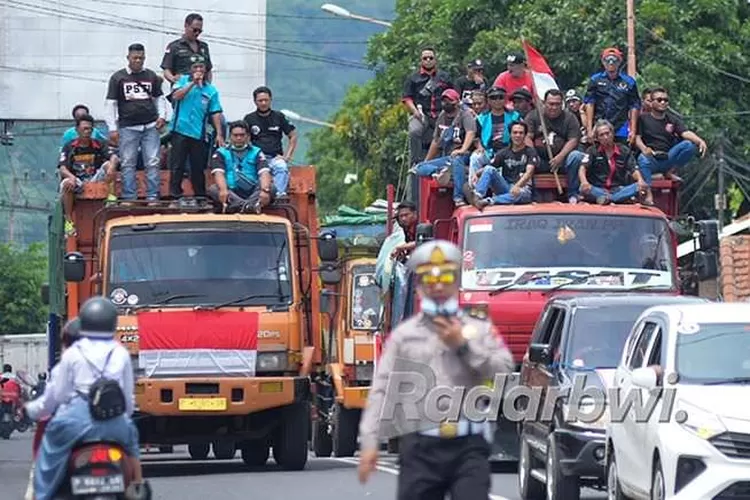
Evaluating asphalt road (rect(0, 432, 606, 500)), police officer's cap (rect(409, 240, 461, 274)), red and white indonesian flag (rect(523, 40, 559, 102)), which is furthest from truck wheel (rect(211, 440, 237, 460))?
police officer's cap (rect(409, 240, 461, 274))

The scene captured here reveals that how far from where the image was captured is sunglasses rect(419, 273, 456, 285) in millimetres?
10258

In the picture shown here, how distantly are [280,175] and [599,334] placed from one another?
588 cm

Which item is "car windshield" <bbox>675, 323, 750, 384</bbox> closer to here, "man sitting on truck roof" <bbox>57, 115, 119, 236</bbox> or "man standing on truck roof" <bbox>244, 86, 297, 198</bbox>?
"man standing on truck roof" <bbox>244, 86, 297, 198</bbox>

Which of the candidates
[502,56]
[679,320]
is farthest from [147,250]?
A: [502,56]

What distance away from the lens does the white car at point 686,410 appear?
528 inches

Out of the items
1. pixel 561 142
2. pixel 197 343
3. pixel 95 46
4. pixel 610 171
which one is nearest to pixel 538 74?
pixel 561 142

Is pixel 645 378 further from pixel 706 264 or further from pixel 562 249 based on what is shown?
pixel 706 264

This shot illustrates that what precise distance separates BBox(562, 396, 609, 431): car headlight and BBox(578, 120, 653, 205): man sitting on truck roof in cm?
522

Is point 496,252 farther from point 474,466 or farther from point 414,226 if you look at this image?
point 474,466

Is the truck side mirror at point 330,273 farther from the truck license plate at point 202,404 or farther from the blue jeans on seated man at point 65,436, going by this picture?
the blue jeans on seated man at point 65,436

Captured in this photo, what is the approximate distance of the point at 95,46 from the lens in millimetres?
60062

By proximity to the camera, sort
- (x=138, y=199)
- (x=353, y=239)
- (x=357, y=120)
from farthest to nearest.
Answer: (x=357, y=120) → (x=353, y=239) → (x=138, y=199)

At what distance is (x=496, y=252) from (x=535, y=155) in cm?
128

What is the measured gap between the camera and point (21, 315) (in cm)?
9056
